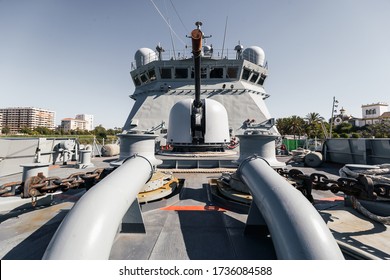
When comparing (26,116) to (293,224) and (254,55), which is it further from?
(293,224)

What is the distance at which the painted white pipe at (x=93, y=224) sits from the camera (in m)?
1.01

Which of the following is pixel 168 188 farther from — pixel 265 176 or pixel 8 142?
pixel 8 142

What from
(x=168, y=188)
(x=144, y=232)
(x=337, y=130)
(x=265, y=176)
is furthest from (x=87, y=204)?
(x=337, y=130)

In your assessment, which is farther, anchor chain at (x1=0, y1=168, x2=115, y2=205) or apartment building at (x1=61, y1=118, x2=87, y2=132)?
apartment building at (x1=61, y1=118, x2=87, y2=132)

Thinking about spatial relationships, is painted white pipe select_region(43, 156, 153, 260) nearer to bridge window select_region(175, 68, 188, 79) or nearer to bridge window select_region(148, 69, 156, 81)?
bridge window select_region(175, 68, 188, 79)

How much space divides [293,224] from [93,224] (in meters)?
1.25

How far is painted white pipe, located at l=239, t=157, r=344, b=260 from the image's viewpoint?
1063mm

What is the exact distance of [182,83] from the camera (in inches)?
513

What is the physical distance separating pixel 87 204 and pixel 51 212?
2097mm

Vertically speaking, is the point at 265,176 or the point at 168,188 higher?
the point at 265,176

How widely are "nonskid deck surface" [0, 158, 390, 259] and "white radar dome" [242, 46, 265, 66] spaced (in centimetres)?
1537

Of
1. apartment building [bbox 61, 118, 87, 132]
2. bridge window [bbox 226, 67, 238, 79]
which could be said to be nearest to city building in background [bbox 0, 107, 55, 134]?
apartment building [bbox 61, 118, 87, 132]

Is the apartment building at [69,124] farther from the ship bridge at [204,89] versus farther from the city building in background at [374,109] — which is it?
the city building in background at [374,109]

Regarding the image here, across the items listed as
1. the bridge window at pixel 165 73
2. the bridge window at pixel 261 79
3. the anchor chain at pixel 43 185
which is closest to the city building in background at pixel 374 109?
the bridge window at pixel 261 79
